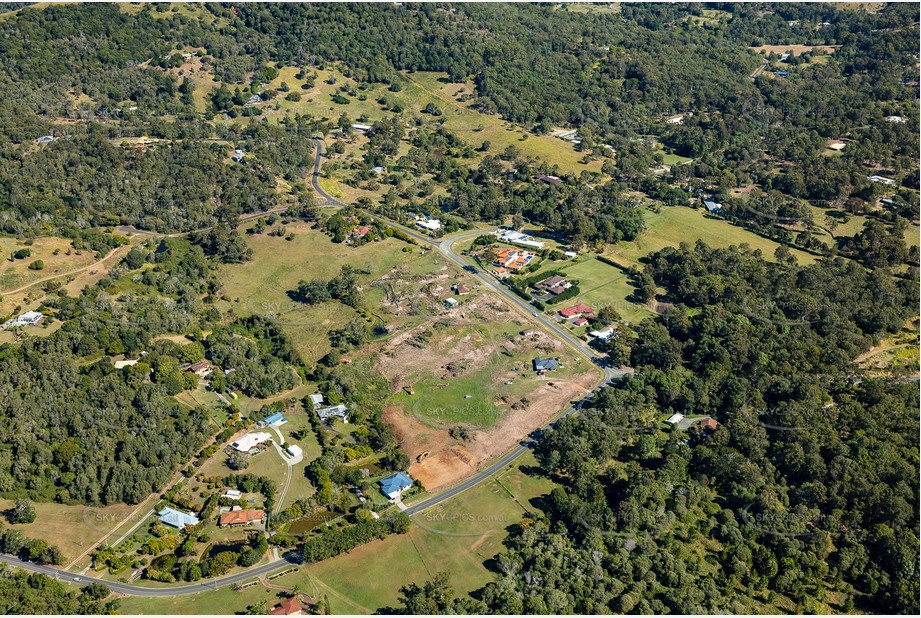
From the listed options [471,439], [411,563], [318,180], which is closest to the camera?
[411,563]

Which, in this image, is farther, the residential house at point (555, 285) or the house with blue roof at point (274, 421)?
the residential house at point (555, 285)

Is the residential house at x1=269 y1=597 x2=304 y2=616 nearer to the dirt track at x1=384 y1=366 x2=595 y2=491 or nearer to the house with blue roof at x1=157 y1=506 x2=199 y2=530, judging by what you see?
the house with blue roof at x1=157 y1=506 x2=199 y2=530

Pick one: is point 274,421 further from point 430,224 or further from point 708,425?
point 430,224

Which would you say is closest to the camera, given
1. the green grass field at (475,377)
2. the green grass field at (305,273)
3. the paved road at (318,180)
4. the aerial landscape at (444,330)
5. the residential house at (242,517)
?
the aerial landscape at (444,330)

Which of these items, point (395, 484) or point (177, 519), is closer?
point (177, 519)

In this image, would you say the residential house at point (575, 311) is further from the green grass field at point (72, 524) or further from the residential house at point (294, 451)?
the green grass field at point (72, 524)

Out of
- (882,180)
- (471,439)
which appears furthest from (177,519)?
(882,180)

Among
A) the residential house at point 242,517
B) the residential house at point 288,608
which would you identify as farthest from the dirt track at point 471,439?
the residential house at point 288,608
